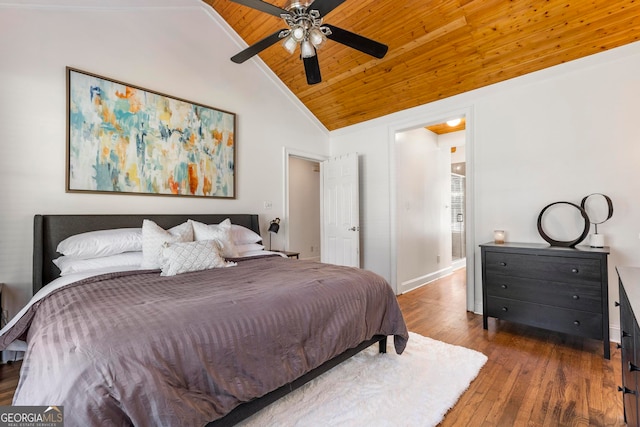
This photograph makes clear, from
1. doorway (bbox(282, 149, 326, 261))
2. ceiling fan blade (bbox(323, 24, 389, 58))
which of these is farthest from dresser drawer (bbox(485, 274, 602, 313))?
doorway (bbox(282, 149, 326, 261))

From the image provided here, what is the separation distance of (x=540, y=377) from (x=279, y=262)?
2.10 m

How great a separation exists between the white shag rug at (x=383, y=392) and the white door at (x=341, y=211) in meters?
Result: 2.12

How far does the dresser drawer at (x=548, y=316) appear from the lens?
7.66 feet

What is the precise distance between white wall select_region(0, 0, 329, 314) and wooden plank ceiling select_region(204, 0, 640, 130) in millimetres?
506

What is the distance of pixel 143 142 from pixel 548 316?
4098 mm

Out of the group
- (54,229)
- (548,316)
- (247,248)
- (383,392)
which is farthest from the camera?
(247,248)

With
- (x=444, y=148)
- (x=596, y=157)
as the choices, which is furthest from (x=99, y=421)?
(x=444, y=148)

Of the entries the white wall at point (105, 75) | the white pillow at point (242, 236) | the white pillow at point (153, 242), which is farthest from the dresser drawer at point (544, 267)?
the white pillow at point (153, 242)

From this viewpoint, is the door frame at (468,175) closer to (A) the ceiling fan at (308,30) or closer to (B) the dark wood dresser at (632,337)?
(A) the ceiling fan at (308,30)

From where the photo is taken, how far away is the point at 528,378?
198 centimetres

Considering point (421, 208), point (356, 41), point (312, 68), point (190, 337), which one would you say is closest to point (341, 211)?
point (421, 208)

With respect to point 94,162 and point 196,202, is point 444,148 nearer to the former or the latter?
point 196,202

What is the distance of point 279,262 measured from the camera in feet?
8.56

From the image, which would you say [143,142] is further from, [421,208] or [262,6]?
[421,208]
